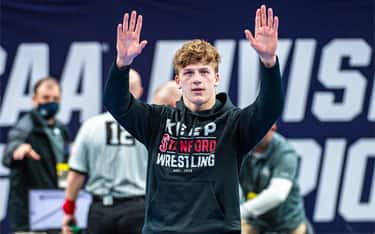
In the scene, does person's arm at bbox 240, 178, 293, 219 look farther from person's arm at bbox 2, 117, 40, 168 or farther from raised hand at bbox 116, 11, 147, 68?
raised hand at bbox 116, 11, 147, 68

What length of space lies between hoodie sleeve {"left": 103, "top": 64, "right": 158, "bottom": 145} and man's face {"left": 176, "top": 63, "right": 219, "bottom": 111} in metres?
0.22

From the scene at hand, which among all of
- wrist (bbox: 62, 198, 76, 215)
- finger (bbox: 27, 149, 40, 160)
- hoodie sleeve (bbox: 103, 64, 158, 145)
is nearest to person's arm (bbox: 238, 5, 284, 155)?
hoodie sleeve (bbox: 103, 64, 158, 145)

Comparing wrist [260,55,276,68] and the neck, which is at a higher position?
wrist [260,55,276,68]

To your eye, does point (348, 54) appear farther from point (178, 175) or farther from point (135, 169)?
point (178, 175)

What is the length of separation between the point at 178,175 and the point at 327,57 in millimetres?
5416

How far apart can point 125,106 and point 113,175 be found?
2395mm

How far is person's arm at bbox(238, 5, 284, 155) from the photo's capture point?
12.9 feet

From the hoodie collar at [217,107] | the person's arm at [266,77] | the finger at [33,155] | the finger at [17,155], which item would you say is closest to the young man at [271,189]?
the finger at [33,155]

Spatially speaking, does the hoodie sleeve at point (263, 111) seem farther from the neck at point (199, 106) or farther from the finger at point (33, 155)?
the finger at point (33, 155)

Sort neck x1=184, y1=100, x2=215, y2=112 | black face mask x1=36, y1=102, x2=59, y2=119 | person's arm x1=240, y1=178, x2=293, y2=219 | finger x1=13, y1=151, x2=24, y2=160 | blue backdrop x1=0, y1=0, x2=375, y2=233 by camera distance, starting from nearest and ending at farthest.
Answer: neck x1=184, y1=100, x2=215, y2=112
person's arm x1=240, y1=178, x2=293, y2=219
finger x1=13, y1=151, x2=24, y2=160
black face mask x1=36, y1=102, x2=59, y2=119
blue backdrop x1=0, y1=0, x2=375, y2=233

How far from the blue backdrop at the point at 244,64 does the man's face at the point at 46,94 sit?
2.66 feet

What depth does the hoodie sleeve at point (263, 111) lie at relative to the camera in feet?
13.0

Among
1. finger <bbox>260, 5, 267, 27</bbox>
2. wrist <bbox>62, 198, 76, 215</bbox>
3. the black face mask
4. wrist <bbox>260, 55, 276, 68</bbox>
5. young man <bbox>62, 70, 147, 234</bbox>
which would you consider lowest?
wrist <bbox>62, 198, 76, 215</bbox>

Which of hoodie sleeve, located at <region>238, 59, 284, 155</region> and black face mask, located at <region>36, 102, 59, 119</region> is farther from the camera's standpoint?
black face mask, located at <region>36, 102, 59, 119</region>
